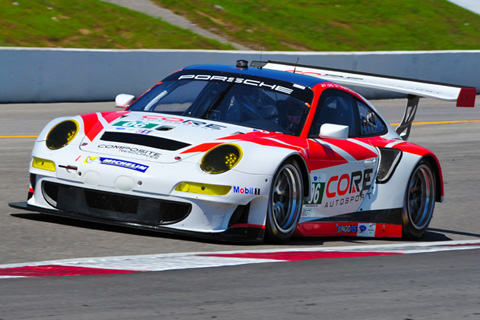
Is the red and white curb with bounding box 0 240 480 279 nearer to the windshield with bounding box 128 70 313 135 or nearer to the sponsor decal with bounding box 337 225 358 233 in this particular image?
the sponsor decal with bounding box 337 225 358 233

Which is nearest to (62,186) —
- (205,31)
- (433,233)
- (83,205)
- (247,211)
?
(83,205)

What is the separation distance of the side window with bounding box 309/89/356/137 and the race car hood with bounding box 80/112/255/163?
0.72 m

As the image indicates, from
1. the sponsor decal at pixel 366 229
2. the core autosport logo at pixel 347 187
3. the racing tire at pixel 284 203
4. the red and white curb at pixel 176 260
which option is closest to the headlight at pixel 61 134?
the red and white curb at pixel 176 260

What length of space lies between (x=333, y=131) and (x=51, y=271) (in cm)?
261

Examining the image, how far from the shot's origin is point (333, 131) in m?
6.76

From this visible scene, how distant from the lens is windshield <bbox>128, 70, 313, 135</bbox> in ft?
22.8

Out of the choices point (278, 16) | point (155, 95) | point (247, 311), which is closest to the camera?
point (247, 311)

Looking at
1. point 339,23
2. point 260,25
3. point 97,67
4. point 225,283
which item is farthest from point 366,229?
point 339,23

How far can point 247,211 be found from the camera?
242 inches

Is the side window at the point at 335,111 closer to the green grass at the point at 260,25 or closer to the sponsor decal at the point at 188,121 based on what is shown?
the sponsor decal at the point at 188,121

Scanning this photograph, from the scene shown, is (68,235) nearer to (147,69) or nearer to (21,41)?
(147,69)

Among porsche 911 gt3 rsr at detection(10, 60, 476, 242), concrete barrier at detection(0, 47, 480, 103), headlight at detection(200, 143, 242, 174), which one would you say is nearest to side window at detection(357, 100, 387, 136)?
porsche 911 gt3 rsr at detection(10, 60, 476, 242)

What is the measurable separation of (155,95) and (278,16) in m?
19.2

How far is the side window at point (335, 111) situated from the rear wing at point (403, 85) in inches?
9.6
